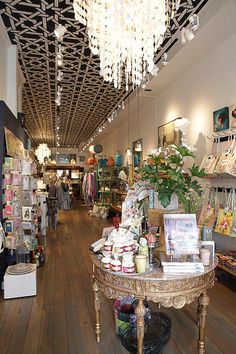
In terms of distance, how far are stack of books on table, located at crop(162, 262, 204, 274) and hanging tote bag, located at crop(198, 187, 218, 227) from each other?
1980 mm

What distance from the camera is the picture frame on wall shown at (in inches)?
209

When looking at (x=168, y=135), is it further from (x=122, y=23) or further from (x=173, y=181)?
(x=173, y=181)

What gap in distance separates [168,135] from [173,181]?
3972 millimetres

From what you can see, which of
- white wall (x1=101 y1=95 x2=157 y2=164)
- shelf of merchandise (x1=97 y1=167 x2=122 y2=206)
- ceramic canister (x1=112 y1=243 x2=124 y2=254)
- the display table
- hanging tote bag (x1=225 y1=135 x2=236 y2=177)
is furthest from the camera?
shelf of merchandise (x1=97 y1=167 x2=122 y2=206)

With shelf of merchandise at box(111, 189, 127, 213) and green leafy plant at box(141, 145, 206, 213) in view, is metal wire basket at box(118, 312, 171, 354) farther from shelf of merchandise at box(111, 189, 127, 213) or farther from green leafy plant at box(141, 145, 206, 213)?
shelf of merchandise at box(111, 189, 127, 213)

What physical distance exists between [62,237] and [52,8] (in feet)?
16.4

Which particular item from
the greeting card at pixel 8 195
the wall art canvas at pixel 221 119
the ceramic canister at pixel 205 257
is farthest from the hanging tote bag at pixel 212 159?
the greeting card at pixel 8 195

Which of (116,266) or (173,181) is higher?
(173,181)

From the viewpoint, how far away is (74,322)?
8.73 feet

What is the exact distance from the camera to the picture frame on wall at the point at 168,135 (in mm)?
5312

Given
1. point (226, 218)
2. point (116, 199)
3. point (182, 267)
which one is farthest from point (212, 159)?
point (116, 199)

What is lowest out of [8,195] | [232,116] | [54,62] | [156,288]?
[156,288]

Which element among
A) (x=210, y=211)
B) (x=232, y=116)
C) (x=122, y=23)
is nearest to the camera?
(x=122, y=23)

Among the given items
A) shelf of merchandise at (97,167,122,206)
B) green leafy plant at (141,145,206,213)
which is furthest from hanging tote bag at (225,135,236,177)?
shelf of merchandise at (97,167,122,206)
